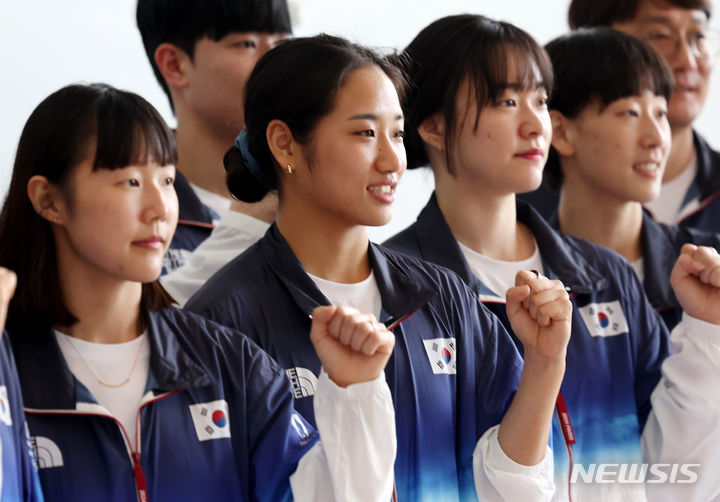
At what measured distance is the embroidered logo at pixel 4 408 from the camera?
131 cm

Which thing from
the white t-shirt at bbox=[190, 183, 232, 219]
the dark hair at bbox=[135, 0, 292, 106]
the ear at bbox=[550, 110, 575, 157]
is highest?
the dark hair at bbox=[135, 0, 292, 106]

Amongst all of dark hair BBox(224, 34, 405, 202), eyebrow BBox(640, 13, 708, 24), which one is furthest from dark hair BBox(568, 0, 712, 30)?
dark hair BBox(224, 34, 405, 202)

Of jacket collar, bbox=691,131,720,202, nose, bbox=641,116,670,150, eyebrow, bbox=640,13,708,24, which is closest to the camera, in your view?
nose, bbox=641,116,670,150

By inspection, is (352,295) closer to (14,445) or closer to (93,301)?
(93,301)

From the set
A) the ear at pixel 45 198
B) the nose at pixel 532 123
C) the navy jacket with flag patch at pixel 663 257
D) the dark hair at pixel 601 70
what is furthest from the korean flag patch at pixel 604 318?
the ear at pixel 45 198

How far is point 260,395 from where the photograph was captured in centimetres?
148

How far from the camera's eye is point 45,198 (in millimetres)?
1442

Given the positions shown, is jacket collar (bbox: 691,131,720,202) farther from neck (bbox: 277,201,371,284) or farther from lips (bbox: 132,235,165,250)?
lips (bbox: 132,235,165,250)

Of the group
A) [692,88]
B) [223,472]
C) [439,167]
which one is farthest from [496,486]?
[692,88]

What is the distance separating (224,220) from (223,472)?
29.2 inches

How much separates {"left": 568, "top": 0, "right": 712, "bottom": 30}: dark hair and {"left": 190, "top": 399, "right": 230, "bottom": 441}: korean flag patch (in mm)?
1822

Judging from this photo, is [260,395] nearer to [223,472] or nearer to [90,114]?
[223,472]

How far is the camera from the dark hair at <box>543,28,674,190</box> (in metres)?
2.21

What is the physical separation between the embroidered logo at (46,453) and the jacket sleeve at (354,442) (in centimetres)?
32
